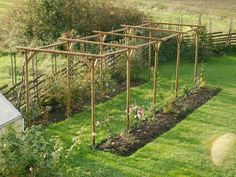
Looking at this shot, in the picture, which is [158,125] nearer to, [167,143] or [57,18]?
[167,143]

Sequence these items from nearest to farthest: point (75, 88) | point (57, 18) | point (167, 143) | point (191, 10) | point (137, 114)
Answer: point (167, 143), point (137, 114), point (75, 88), point (57, 18), point (191, 10)

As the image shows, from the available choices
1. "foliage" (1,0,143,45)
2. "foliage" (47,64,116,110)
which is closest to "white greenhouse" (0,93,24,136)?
"foliage" (47,64,116,110)

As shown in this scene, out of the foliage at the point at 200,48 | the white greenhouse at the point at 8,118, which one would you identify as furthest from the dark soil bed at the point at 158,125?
the foliage at the point at 200,48

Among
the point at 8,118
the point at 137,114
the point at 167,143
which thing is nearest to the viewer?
the point at 8,118

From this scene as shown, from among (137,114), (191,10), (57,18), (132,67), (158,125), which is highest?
(191,10)

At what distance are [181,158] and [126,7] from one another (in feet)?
39.1

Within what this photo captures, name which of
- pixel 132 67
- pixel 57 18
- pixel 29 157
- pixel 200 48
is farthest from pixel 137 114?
pixel 57 18

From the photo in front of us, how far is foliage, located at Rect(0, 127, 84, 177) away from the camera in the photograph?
6.49 m

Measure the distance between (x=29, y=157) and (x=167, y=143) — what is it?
13.6ft

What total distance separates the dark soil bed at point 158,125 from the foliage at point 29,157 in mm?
2762

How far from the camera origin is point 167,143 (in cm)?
1006

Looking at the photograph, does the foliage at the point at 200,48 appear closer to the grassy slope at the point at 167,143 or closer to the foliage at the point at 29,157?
the grassy slope at the point at 167,143

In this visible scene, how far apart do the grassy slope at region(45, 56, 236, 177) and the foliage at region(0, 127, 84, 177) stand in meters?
0.89

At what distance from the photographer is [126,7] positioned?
2016 cm
